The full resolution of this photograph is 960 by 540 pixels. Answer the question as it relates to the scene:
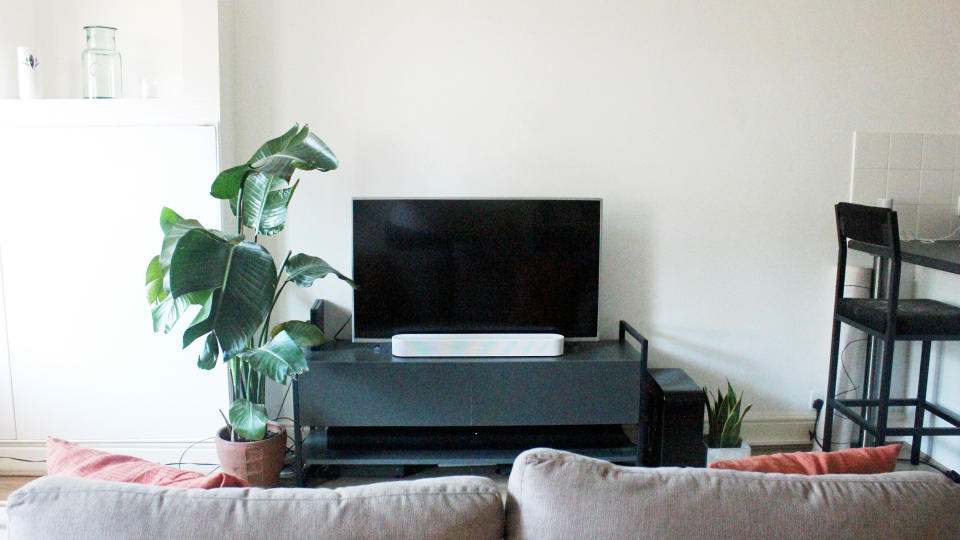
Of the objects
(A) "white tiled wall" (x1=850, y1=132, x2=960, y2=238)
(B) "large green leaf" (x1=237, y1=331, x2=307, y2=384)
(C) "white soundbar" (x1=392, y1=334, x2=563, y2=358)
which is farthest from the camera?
(A) "white tiled wall" (x1=850, y1=132, x2=960, y2=238)

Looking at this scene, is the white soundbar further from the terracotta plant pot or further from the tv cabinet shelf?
the terracotta plant pot

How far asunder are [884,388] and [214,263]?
2452 mm

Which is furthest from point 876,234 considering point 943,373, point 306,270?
point 306,270

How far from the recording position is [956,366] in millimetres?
3232

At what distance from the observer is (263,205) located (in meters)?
2.80

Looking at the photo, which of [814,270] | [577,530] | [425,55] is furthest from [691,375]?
[577,530]

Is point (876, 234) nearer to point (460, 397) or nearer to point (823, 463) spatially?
point (460, 397)

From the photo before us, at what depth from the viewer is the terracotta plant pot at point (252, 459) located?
287 cm

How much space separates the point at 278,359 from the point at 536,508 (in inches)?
68.5

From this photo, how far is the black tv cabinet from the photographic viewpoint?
9.91 feet

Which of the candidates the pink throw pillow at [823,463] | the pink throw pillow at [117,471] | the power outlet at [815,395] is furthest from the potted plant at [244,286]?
the power outlet at [815,395]

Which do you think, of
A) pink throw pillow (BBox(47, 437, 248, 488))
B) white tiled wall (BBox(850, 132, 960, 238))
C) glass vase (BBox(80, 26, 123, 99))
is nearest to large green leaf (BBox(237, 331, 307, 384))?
glass vase (BBox(80, 26, 123, 99))

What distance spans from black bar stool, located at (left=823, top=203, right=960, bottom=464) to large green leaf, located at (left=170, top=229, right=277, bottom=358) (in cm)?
220

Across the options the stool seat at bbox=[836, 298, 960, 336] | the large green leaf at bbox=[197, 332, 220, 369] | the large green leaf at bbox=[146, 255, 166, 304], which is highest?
the large green leaf at bbox=[146, 255, 166, 304]
